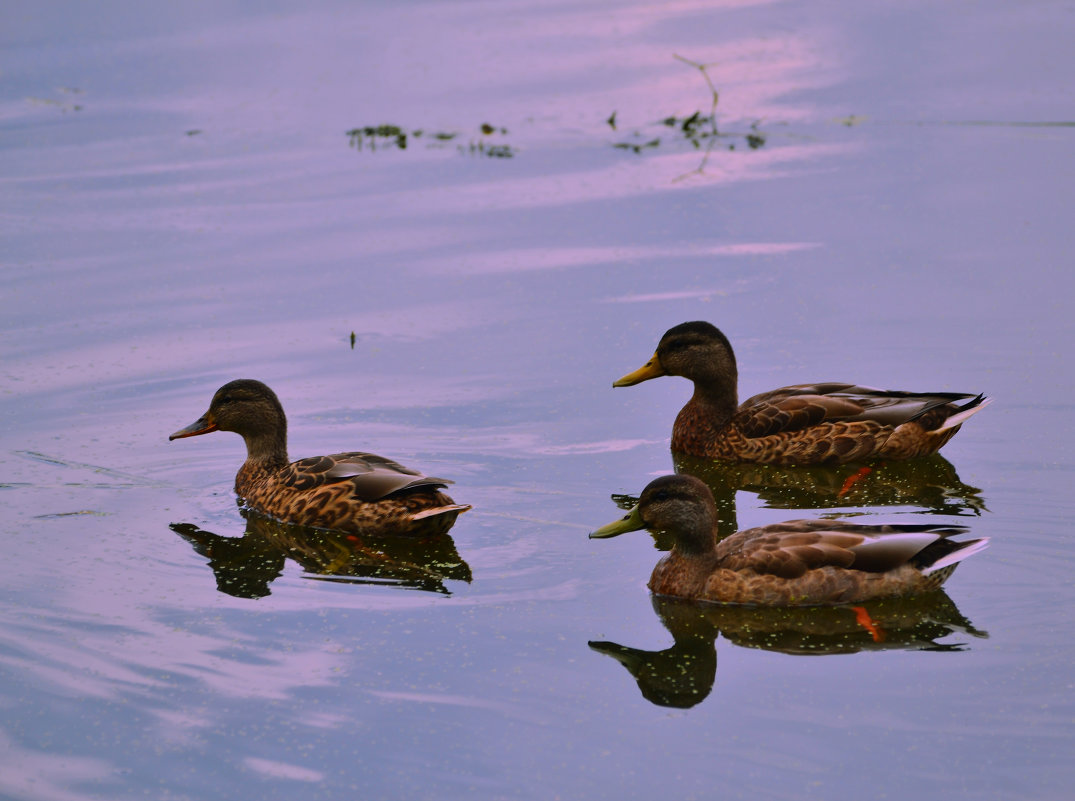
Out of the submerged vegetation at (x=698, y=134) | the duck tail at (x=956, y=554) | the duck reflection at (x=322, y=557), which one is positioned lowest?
the duck reflection at (x=322, y=557)

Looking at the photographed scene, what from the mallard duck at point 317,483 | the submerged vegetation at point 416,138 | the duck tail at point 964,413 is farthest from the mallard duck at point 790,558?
the submerged vegetation at point 416,138

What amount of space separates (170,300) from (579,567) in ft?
19.0

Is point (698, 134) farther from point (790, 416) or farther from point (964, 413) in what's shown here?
point (964, 413)

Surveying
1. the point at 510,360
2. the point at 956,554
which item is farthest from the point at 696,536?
the point at 510,360

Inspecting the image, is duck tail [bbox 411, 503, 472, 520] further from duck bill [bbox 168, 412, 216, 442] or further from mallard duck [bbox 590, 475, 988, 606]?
duck bill [bbox 168, 412, 216, 442]

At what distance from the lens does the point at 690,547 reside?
766cm

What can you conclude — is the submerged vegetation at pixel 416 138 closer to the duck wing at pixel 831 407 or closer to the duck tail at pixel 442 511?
the duck wing at pixel 831 407

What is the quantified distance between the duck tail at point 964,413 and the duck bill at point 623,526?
278 centimetres

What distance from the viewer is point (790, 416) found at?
10000 mm

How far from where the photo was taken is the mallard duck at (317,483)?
856 centimetres

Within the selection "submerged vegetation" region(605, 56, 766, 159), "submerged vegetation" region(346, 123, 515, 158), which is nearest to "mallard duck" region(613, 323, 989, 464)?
"submerged vegetation" region(605, 56, 766, 159)

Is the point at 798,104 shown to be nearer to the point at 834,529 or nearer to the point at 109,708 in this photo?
the point at 834,529

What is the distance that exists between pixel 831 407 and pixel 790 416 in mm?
266

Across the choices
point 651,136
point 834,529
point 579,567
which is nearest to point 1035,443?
point 834,529
